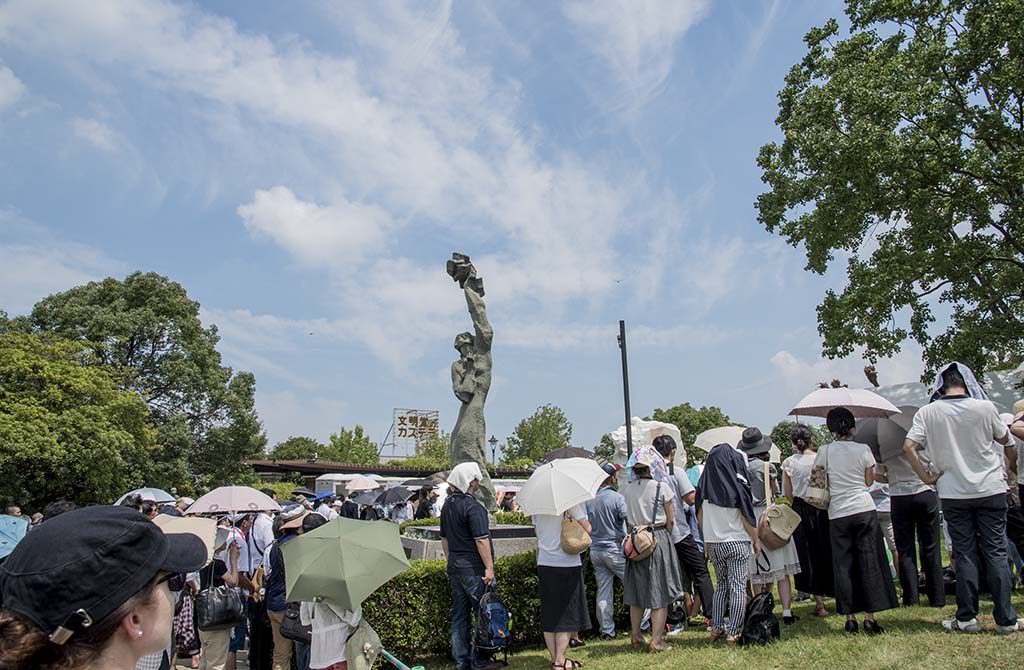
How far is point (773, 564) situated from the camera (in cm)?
679

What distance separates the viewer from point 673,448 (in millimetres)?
7113

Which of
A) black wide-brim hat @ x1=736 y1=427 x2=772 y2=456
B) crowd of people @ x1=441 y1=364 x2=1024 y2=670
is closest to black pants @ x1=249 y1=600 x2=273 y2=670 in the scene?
crowd of people @ x1=441 y1=364 x2=1024 y2=670

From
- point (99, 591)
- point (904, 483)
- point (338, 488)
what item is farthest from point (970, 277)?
point (338, 488)

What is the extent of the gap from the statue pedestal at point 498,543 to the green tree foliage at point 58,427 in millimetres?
17925

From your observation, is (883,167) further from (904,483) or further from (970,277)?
(904,483)

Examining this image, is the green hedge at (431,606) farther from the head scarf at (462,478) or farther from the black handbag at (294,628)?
the black handbag at (294,628)

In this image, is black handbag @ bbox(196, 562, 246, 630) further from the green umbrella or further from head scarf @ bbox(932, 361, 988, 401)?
head scarf @ bbox(932, 361, 988, 401)

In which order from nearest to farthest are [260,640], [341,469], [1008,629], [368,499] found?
[1008,629] → [260,640] → [368,499] → [341,469]

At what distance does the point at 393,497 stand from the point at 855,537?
49.5ft

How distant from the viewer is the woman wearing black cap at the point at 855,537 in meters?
5.78

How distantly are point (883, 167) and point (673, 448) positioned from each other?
9620 mm

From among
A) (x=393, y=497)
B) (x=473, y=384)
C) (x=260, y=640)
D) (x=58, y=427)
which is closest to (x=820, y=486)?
(x=260, y=640)

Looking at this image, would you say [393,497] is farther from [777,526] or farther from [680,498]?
[777,526]

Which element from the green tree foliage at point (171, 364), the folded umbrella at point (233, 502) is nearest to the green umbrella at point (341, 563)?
the folded umbrella at point (233, 502)
